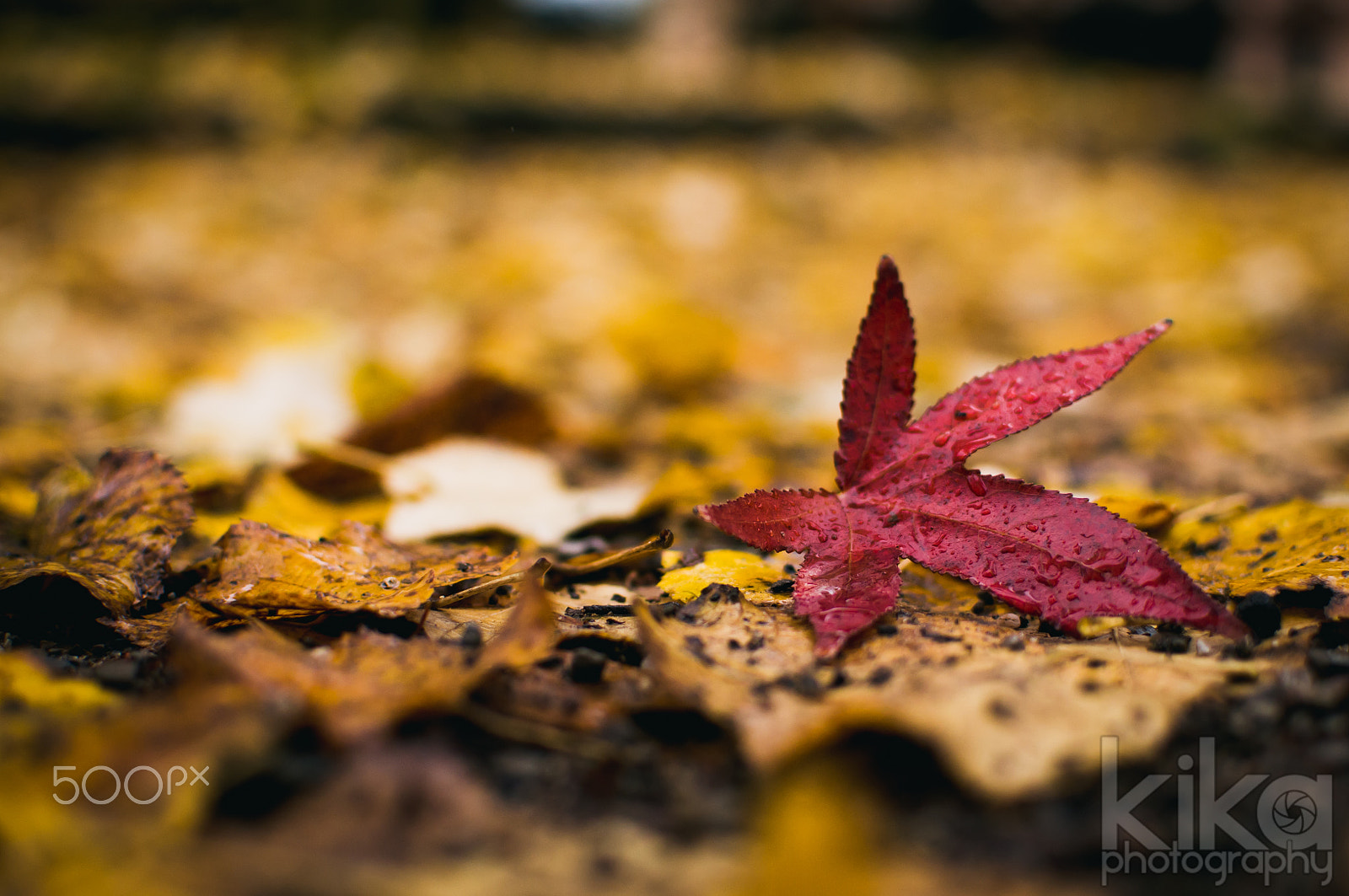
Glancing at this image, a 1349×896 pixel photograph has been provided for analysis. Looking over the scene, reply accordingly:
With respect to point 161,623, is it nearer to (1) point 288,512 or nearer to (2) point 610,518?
(1) point 288,512

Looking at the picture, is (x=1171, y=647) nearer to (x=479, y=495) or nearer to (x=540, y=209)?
(x=479, y=495)

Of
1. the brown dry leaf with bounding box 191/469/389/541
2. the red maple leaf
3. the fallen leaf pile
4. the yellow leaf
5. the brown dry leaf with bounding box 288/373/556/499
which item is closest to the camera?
the fallen leaf pile

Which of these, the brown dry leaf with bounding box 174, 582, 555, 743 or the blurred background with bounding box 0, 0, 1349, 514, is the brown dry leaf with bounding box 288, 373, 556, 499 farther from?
the brown dry leaf with bounding box 174, 582, 555, 743

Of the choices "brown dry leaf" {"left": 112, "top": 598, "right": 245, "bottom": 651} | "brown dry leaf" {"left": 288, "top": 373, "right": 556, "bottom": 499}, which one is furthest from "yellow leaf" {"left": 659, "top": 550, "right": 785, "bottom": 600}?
"brown dry leaf" {"left": 288, "top": 373, "right": 556, "bottom": 499}

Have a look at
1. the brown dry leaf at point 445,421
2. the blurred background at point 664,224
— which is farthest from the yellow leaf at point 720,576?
the brown dry leaf at point 445,421


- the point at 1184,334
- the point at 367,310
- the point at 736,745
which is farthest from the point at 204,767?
the point at 1184,334

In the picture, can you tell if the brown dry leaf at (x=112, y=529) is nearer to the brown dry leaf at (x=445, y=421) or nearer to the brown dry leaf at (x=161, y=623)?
the brown dry leaf at (x=161, y=623)
